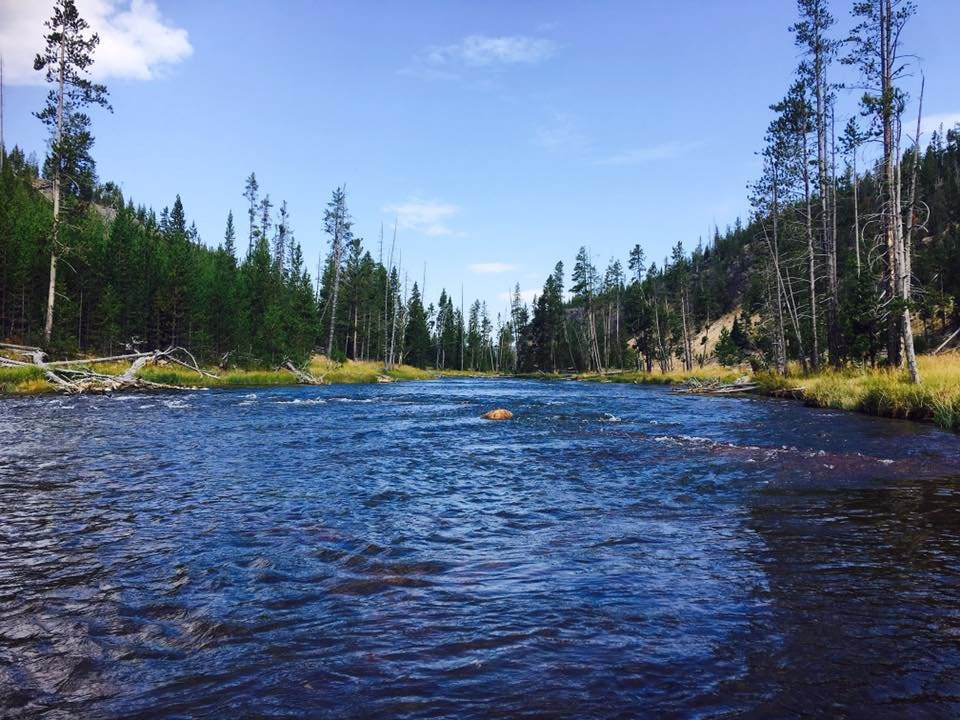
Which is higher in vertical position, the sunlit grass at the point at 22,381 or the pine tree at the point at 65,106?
the pine tree at the point at 65,106

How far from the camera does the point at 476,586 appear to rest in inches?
222

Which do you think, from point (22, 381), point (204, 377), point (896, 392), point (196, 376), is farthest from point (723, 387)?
point (22, 381)

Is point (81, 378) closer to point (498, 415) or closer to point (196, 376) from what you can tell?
point (196, 376)

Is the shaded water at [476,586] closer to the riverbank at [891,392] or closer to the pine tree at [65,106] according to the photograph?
the riverbank at [891,392]

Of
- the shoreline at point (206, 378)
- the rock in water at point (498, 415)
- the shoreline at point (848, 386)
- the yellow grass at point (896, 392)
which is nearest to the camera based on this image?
the yellow grass at point (896, 392)

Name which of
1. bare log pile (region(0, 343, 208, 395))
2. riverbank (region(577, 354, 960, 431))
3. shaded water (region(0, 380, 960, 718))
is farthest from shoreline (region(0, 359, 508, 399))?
riverbank (region(577, 354, 960, 431))

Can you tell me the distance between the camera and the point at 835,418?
67.1 feet

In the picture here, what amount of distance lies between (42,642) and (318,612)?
2.10 metres

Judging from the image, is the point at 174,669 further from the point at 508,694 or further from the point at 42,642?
the point at 508,694

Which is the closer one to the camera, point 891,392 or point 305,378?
point 891,392

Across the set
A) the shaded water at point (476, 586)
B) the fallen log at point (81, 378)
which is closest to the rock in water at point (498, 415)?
the shaded water at point (476, 586)

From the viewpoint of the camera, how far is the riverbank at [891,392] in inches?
714

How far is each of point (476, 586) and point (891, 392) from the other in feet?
72.5

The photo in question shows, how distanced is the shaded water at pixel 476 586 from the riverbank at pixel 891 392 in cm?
745
